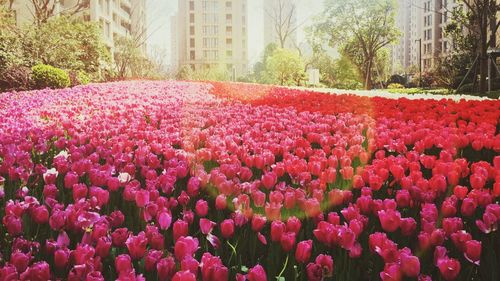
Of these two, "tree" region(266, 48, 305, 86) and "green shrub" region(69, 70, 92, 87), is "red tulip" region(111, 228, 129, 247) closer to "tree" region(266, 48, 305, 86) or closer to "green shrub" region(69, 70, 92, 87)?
"green shrub" region(69, 70, 92, 87)

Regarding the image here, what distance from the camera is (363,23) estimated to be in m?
46.2

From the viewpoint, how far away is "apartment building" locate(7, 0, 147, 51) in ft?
162

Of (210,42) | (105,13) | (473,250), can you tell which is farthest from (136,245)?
(210,42)

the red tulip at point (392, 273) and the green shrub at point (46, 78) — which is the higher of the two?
the green shrub at point (46, 78)

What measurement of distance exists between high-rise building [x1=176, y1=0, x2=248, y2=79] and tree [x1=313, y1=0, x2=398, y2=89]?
6002cm

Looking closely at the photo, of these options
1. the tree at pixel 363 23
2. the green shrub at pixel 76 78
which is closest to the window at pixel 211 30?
the tree at pixel 363 23

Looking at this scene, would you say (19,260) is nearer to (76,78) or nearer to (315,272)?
(315,272)

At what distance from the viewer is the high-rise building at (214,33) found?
107 meters

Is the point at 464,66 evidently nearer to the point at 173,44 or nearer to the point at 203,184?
the point at 203,184

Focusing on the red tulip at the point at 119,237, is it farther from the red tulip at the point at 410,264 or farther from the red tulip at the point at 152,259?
the red tulip at the point at 410,264

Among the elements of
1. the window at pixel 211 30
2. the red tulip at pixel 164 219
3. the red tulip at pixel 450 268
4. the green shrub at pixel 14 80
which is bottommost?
the red tulip at pixel 450 268

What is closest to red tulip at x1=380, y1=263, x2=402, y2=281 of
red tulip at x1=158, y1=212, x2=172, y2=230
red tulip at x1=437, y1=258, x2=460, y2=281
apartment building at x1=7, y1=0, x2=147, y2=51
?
red tulip at x1=437, y1=258, x2=460, y2=281

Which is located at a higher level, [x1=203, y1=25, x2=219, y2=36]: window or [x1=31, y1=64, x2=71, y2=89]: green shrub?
[x1=203, y1=25, x2=219, y2=36]: window

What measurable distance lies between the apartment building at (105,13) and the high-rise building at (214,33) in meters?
25.9
